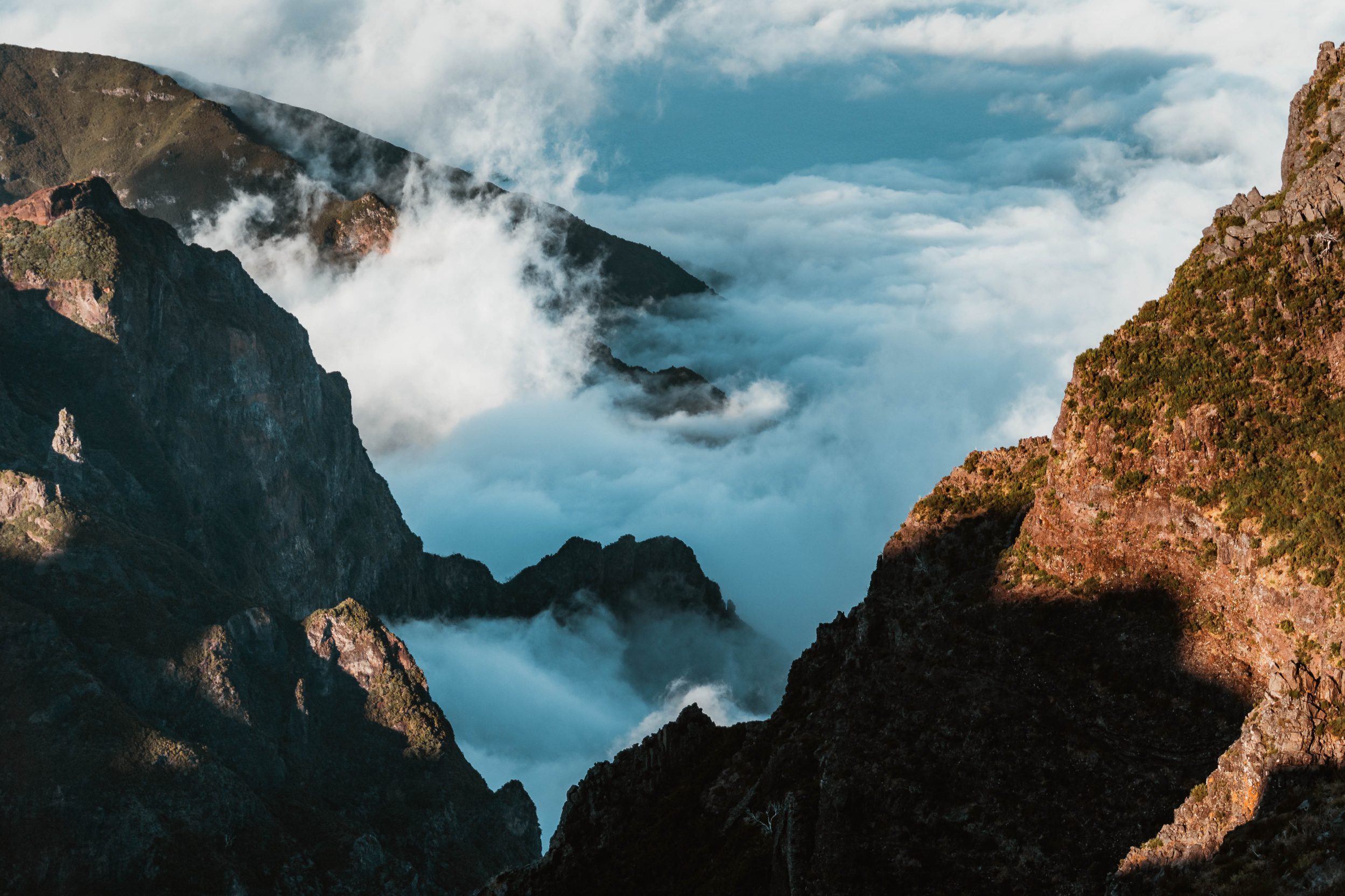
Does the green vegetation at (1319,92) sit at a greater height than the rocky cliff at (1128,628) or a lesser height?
greater

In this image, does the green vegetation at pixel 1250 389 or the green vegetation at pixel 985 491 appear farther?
the green vegetation at pixel 985 491

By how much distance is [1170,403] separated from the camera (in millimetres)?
53719

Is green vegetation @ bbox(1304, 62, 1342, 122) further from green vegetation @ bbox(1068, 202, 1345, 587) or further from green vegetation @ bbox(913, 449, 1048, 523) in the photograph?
green vegetation @ bbox(913, 449, 1048, 523)

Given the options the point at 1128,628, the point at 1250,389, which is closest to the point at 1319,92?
the point at 1250,389

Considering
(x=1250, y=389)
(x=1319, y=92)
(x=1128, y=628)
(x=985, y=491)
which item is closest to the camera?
(x=1128, y=628)

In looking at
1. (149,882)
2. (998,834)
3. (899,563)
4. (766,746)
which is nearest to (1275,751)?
(998,834)

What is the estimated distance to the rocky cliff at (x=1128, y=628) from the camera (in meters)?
45.2

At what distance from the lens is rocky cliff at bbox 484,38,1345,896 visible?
45156 mm

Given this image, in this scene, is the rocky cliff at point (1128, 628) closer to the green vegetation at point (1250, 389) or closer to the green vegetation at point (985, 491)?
the green vegetation at point (1250, 389)

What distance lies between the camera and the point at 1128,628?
5141cm

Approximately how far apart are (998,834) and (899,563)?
24.7 metres

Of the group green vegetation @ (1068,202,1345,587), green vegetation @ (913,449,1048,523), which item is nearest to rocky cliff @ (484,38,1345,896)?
green vegetation @ (1068,202,1345,587)

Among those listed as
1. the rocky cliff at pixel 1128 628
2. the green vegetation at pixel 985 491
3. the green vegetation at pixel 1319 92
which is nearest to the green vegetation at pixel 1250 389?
the rocky cliff at pixel 1128 628

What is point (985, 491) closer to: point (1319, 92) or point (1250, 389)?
point (1250, 389)
